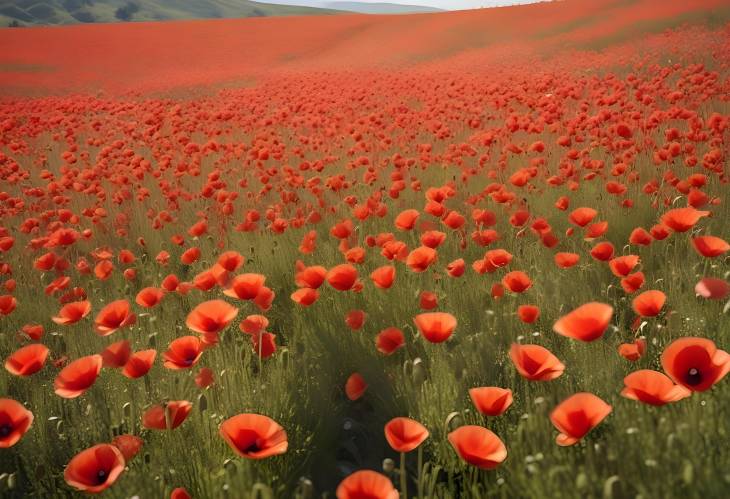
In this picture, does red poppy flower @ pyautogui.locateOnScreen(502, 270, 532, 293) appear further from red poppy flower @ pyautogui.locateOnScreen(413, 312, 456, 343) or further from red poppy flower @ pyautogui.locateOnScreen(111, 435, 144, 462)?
red poppy flower @ pyautogui.locateOnScreen(111, 435, 144, 462)

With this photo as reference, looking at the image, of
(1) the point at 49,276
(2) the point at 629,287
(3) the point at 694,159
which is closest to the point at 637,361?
(2) the point at 629,287

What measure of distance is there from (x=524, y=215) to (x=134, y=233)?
2.86 metres

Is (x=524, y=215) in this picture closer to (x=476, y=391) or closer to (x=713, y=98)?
(x=476, y=391)

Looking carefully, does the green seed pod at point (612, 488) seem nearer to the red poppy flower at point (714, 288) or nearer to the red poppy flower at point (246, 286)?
the red poppy flower at point (714, 288)

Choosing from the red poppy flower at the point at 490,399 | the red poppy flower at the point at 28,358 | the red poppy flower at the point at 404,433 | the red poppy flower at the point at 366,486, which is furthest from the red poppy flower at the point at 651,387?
the red poppy flower at the point at 28,358

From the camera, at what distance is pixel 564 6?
20.1 metres

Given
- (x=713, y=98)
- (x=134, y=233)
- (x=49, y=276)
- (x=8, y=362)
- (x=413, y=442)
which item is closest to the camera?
(x=413, y=442)

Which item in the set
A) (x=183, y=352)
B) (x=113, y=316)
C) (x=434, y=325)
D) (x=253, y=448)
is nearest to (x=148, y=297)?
(x=113, y=316)

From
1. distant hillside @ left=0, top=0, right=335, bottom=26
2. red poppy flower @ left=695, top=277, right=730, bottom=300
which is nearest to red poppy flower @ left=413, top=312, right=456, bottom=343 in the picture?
red poppy flower @ left=695, top=277, right=730, bottom=300

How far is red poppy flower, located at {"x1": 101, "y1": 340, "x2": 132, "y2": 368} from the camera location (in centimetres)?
161

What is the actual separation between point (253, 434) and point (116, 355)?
1.93 ft

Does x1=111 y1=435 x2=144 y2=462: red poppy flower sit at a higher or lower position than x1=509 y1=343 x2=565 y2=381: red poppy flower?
lower

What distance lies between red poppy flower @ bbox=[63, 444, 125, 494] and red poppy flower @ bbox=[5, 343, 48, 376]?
519mm

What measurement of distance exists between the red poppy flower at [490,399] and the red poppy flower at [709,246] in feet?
3.24
